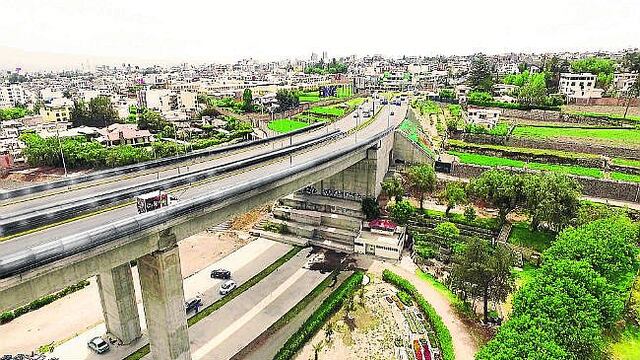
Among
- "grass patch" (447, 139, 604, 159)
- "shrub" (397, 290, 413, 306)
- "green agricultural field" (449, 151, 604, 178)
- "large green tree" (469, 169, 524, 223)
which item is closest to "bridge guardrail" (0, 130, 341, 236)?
"shrub" (397, 290, 413, 306)

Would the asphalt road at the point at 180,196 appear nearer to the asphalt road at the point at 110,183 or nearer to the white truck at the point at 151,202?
the white truck at the point at 151,202

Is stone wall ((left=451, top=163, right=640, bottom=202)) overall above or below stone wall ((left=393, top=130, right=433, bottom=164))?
below

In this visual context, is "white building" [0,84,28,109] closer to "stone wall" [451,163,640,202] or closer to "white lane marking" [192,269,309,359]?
"white lane marking" [192,269,309,359]

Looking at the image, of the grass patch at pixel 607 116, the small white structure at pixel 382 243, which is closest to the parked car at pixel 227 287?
the small white structure at pixel 382 243

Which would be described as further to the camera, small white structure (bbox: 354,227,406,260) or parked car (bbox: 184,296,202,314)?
small white structure (bbox: 354,227,406,260)

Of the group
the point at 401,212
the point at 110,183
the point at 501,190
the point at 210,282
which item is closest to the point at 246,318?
the point at 210,282

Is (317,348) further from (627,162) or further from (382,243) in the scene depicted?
(627,162)

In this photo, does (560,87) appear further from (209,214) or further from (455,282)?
(209,214)
